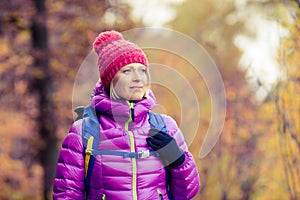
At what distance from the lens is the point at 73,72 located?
11477 millimetres

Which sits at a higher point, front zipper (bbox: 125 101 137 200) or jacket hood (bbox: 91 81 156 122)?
jacket hood (bbox: 91 81 156 122)

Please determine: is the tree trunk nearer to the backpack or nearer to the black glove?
the backpack

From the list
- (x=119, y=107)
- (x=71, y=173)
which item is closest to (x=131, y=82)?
(x=119, y=107)

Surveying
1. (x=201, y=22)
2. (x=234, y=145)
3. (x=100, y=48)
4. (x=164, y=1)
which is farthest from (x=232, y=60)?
(x=100, y=48)

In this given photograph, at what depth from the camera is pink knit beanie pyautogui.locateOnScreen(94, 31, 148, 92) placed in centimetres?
348

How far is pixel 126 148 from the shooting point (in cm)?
340

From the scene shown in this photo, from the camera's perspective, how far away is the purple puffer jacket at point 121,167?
11.0 ft

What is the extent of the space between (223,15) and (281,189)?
7.13m

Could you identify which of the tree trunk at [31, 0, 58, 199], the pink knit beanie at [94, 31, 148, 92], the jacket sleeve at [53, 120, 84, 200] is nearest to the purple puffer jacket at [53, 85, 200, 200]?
the jacket sleeve at [53, 120, 84, 200]

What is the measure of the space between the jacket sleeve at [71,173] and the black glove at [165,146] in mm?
387

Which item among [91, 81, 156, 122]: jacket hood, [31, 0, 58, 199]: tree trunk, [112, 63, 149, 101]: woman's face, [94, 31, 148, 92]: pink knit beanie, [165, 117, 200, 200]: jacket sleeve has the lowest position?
[165, 117, 200, 200]: jacket sleeve

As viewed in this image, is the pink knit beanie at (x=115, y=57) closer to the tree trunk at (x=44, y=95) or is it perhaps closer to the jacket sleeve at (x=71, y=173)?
the jacket sleeve at (x=71, y=173)

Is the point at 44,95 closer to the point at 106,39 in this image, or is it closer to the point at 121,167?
the point at 106,39

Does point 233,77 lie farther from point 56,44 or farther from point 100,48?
point 100,48
